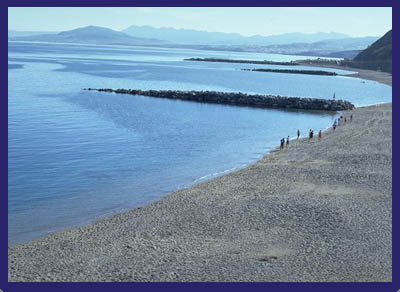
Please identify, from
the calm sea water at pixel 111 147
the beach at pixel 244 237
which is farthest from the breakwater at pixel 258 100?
the beach at pixel 244 237

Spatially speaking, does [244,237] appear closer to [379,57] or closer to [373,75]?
[373,75]

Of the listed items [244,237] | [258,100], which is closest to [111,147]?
[244,237]

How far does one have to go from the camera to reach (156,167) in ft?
77.9

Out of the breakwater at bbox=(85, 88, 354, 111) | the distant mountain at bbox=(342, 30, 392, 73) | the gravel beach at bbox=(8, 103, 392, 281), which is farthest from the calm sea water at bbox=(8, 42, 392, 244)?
the distant mountain at bbox=(342, 30, 392, 73)

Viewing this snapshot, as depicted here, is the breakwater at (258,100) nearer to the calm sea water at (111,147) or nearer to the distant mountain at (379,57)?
the calm sea water at (111,147)

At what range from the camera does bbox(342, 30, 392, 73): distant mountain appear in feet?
344

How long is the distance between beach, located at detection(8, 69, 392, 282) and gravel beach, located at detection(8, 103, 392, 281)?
0.03 m

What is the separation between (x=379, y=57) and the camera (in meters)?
109

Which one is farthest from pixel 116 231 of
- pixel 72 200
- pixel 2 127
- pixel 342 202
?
pixel 2 127

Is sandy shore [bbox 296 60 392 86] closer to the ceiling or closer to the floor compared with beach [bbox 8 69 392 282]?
closer to the ceiling

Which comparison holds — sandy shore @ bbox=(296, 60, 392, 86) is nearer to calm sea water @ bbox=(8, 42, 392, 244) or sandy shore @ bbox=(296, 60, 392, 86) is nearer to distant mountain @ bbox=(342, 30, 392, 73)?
distant mountain @ bbox=(342, 30, 392, 73)

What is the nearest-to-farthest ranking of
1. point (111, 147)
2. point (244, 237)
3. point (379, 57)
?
point (244, 237) < point (111, 147) < point (379, 57)

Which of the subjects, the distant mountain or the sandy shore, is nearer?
the sandy shore

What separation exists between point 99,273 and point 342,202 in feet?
29.9
